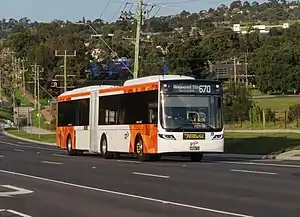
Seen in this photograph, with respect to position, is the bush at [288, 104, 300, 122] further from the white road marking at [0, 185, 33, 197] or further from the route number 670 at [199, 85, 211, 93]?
the white road marking at [0, 185, 33, 197]

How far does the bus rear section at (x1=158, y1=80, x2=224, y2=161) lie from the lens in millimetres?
28906

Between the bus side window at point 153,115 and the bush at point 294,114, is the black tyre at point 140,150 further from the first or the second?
the bush at point 294,114

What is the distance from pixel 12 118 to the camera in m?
138

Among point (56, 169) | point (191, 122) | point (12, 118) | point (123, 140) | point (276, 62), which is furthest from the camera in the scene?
point (12, 118)

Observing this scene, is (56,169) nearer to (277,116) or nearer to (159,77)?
(159,77)

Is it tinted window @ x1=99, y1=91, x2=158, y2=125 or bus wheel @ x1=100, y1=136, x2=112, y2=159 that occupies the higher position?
tinted window @ x1=99, y1=91, x2=158, y2=125

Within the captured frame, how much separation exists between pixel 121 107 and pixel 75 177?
1075cm

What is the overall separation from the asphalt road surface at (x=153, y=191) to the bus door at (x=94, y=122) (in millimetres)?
9652

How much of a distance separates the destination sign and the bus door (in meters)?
7.27

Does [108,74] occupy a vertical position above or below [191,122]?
above

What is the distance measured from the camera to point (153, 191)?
1759 centimetres

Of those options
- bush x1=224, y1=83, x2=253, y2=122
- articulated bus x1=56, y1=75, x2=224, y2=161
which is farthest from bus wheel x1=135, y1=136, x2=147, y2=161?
bush x1=224, y1=83, x2=253, y2=122

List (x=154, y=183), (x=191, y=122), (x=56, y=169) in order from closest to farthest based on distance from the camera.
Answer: (x=154, y=183), (x=56, y=169), (x=191, y=122)

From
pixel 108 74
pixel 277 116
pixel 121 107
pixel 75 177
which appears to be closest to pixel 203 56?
pixel 108 74
